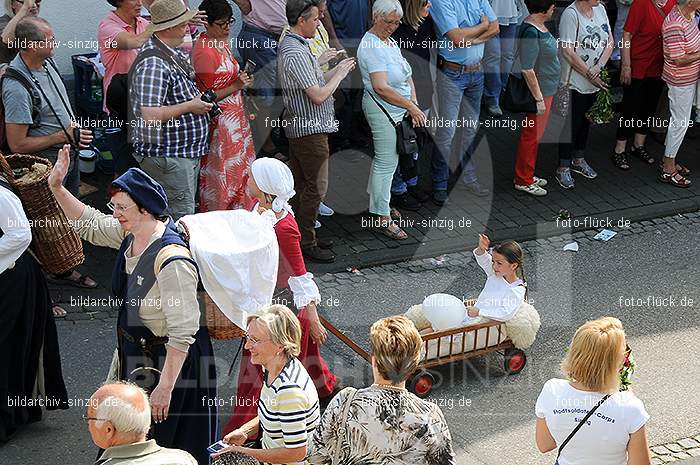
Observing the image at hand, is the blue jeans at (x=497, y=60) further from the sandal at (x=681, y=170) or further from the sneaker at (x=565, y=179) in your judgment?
the sandal at (x=681, y=170)

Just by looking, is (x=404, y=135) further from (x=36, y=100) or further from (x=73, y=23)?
(x=73, y=23)

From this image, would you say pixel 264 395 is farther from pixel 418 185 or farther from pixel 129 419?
pixel 418 185

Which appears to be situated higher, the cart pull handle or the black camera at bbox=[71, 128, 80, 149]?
the black camera at bbox=[71, 128, 80, 149]

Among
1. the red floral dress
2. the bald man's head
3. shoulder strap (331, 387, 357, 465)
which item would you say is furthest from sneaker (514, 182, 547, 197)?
the bald man's head

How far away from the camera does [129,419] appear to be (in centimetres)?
450

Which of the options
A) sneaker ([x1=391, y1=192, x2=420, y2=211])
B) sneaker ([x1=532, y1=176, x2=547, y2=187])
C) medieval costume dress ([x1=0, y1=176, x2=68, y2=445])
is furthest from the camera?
sneaker ([x1=532, y1=176, x2=547, y2=187])

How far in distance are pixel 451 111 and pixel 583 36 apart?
1575 mm

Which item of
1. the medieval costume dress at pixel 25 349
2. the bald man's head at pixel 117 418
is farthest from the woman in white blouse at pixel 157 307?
the bald man's head at pixel 117 418

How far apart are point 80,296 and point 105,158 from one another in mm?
2145

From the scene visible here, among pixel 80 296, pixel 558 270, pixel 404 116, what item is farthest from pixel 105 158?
pixel 558 270

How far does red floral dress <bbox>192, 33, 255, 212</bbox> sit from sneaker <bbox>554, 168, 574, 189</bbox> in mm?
3537

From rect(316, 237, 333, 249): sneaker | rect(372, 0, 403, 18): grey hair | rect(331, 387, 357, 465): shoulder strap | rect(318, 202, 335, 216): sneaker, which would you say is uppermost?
rect(372, 0, 403, 18): grey hair

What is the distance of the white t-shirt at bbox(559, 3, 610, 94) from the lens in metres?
10.9

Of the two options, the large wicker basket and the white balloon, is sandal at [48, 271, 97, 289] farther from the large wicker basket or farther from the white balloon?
the white balloon
